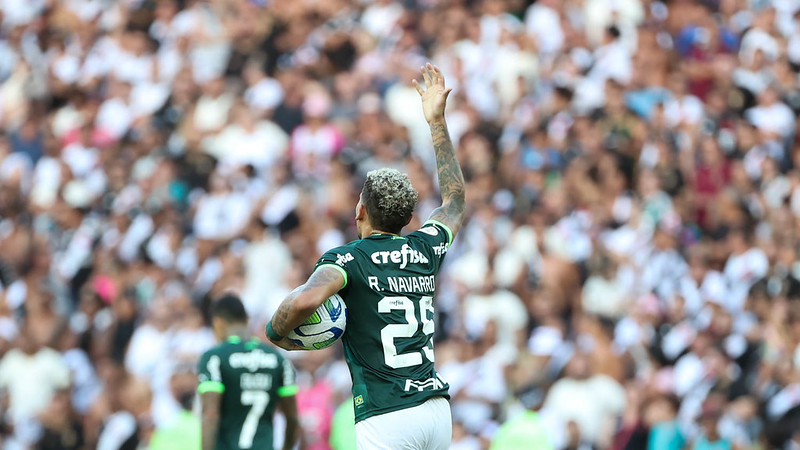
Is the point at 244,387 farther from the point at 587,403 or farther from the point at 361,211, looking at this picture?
the point at 587,403

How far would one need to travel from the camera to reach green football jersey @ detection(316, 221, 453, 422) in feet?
17.3

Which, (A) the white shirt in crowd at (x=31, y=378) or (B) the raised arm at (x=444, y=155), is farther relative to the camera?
(A) the white shirt in crowd at (x=31, y=378)

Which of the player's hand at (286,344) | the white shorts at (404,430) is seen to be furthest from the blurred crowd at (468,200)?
the player's hand at (286,344)

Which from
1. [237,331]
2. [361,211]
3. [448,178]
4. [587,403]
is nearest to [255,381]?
[237,331]

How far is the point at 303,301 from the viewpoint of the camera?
4977mm

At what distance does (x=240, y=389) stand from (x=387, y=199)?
117 inches

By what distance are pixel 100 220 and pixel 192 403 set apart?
199 inches

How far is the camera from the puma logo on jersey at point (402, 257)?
534 cm

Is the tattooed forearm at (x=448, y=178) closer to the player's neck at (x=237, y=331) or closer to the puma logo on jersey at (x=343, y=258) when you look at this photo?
the puma logo on jersey at (x=343, y=258)

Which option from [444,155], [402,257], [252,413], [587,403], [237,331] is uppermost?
[444,155]

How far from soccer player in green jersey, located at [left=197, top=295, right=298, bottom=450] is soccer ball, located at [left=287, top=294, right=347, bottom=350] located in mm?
2757

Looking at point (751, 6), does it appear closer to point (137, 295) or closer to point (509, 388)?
point (509, 388)

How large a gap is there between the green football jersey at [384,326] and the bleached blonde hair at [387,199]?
86 millimetres

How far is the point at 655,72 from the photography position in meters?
15.8
